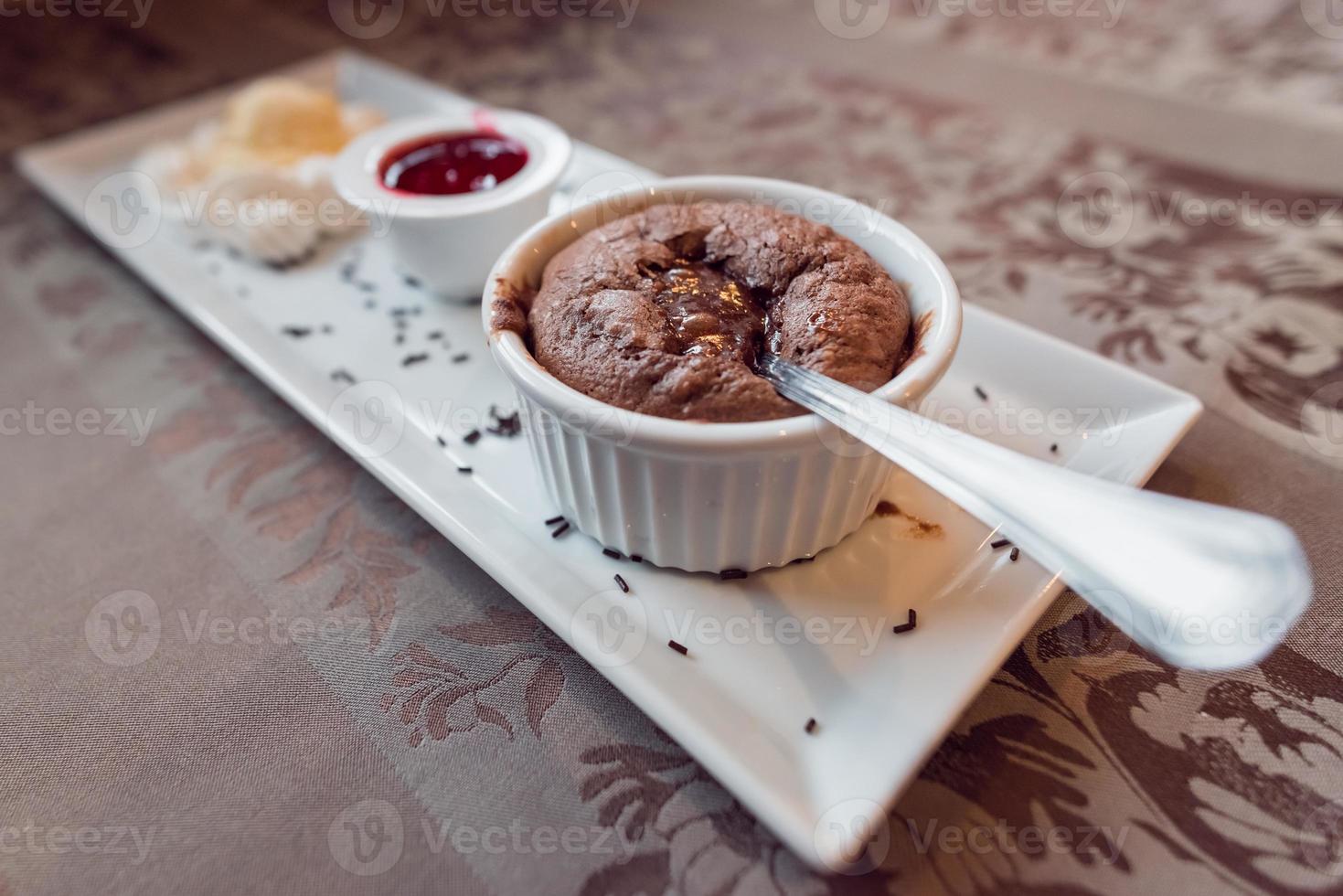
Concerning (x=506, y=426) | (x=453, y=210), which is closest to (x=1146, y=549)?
(x=506, y=426)

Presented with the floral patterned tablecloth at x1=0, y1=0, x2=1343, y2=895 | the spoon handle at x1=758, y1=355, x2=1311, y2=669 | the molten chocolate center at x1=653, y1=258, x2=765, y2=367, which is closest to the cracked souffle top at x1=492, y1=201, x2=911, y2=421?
the molten chocolate center at x1=653, y1=258, x2=765, y2=367

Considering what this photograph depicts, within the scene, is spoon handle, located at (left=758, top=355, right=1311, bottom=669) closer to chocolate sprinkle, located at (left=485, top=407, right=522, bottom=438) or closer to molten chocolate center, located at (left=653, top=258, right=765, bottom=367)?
molten chocolate center, located at (left=653, top=258, right=765, bottom=367)

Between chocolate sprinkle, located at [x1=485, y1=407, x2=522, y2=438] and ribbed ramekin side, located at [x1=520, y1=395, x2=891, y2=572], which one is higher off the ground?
ribbed ramekin side, located at [x1=520, y1=395, x2=891, y2=572]

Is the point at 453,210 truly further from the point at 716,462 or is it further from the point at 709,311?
the point at 716,462

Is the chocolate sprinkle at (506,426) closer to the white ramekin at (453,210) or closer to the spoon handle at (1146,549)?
the white ramekin at (453,210)

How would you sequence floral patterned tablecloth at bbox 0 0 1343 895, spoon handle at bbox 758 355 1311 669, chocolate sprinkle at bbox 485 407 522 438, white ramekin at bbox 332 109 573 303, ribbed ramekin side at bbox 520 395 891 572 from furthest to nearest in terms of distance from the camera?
white ramekin at bbox 332 109 573 303, chocolate sprinkle at bbox 485 407 522 438, ribbed ramekin side at bbox 520 395 891 572, floral patterned tablecloth at bbox 0 0 1343 895, spoon handle at bbox 758 355 1311 669
